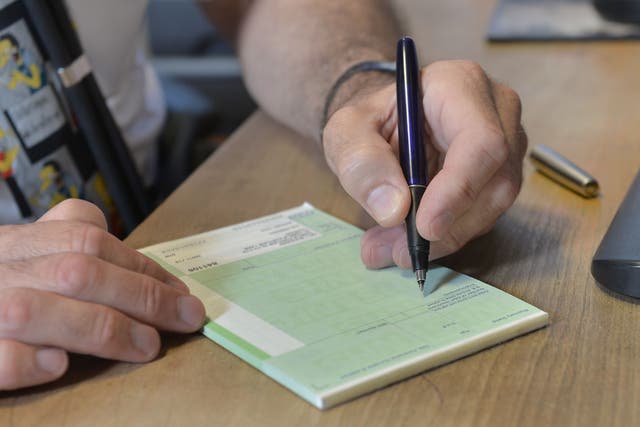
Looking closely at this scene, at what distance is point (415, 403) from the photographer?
47 centimetres

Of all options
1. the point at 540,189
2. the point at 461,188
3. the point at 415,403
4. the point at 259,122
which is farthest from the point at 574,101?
the point at 415,403

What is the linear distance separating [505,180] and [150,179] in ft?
2.18

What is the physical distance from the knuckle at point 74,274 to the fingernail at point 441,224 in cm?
23

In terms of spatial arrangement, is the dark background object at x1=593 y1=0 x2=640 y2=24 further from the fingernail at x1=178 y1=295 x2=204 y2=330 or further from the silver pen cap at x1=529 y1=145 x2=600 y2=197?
the fingernail at x1=178 y1=295 x2=204 y2=330

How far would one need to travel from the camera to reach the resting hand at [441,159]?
1.94 feet

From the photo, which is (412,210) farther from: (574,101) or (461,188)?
(574,101)

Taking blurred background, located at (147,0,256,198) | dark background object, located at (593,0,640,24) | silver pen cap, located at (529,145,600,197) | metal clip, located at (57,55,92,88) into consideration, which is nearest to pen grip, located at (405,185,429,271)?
silver pen cap, located at (529,145,600,197)

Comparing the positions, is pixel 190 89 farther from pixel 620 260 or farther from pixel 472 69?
pixel 620 260

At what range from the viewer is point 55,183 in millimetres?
887

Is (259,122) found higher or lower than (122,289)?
lower

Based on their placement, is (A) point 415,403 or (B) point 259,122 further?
(B) point 259,122

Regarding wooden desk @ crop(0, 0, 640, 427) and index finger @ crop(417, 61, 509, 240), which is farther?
index finger @ crop(417, 61, 509, 240)

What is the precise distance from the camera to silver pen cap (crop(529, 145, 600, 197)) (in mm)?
759

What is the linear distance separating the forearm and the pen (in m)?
0.12
